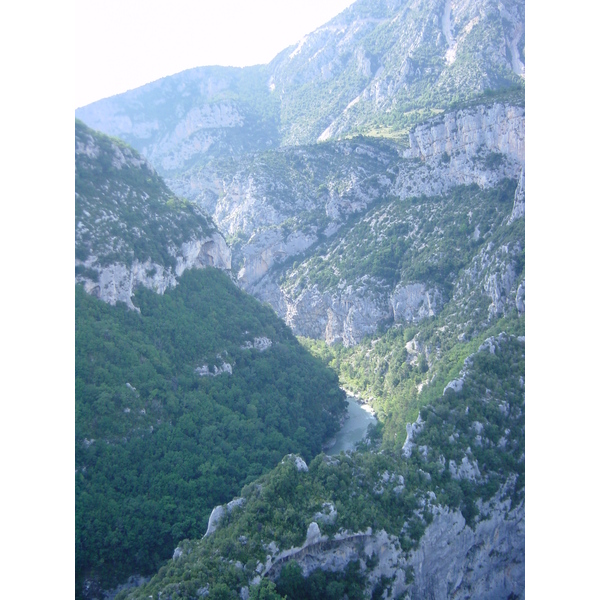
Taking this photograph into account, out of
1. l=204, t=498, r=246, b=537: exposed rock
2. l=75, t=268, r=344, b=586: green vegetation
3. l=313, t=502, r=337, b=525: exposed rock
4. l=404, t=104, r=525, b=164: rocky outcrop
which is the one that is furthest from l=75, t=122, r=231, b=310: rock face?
l=404, t=104, r=525, b=164: rocky outcrop

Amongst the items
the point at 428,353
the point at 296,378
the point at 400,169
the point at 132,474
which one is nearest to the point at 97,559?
the point at 132,474

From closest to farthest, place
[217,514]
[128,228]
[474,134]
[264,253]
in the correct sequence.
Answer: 1. [217,514]
2. [128,228]
3. [474,134]
4. [264,253]

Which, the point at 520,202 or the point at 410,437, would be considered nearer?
the point at 410,437

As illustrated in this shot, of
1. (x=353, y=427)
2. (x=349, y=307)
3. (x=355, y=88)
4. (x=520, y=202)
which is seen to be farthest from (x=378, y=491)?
(x=355, y=88)

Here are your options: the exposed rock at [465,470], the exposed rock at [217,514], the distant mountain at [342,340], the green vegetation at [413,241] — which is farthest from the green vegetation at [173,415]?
the green vegetation at [413,241]

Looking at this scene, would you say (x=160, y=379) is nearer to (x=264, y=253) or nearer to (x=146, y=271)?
(x=146, y=271)

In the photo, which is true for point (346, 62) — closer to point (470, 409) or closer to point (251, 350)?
point (251, 350)

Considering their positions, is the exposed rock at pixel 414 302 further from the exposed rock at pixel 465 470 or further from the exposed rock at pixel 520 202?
the exposed rock at pixel 465 470
